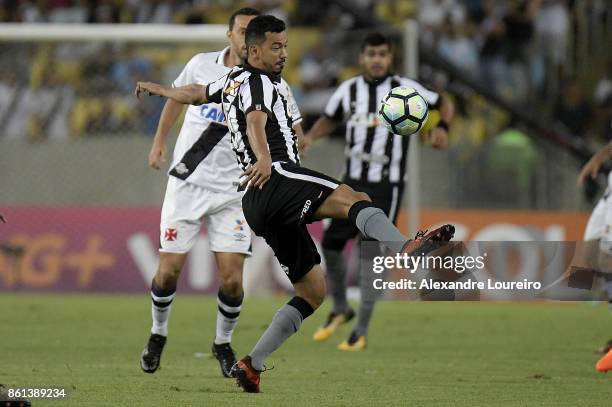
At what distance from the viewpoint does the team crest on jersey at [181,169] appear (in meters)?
8.78

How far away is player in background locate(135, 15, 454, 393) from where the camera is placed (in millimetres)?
7078

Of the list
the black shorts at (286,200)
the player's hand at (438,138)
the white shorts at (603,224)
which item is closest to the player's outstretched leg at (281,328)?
the black shorts at (286,200)

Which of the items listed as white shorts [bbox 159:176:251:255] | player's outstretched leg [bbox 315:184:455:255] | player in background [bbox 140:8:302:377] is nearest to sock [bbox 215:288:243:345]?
player in background [bbox 140:8:302:377]

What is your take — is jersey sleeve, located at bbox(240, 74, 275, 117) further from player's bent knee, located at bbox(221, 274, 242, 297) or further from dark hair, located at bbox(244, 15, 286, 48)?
player's bent knee, located at bbox(221, 274, 242, 297)

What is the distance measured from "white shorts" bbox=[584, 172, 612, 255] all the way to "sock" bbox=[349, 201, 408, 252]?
3.44 m

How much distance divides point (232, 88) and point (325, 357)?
3.17m

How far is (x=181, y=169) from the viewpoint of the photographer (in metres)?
8.79

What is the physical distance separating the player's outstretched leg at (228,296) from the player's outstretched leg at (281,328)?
55.3 inches

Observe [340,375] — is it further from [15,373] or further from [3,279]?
[3,279]

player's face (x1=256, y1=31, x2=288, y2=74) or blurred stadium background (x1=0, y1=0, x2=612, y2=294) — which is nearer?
player's face (x1=256, y1=31, x2=288, y2=74)

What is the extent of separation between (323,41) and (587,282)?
10.1 meters

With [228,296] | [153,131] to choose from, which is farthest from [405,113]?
[153,131]

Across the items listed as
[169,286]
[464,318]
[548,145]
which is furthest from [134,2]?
[169,286]

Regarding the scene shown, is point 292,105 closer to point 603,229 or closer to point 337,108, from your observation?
point 337,108
